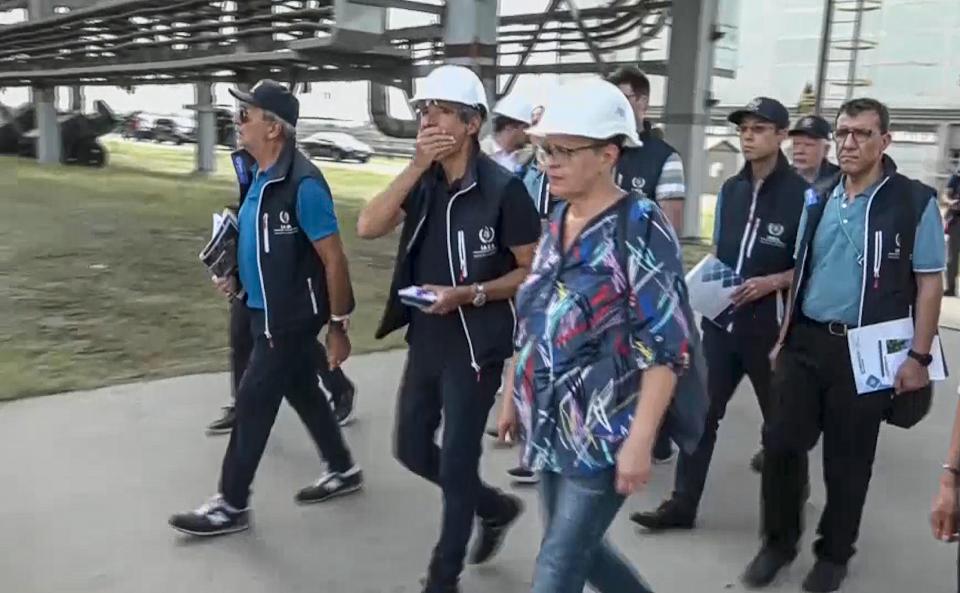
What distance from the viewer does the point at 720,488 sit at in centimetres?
503

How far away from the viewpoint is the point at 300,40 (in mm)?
13312

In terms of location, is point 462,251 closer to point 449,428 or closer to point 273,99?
point 449,428

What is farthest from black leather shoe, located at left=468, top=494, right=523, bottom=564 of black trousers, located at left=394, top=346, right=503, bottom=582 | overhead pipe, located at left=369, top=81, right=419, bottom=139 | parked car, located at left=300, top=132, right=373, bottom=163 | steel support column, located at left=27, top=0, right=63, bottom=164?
parked car, located at left=300, top=132, right=373, bottom=163

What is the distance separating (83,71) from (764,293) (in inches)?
764

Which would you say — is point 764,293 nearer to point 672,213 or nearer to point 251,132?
point 672,213

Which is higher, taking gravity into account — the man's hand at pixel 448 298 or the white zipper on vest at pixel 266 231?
the white zipper on vest at pixel 266 231

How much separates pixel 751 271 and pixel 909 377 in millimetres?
912

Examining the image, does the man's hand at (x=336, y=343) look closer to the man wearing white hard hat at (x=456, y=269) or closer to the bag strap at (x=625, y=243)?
the man wearing white hard hat at (x=456, y=269)

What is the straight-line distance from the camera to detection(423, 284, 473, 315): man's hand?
338 centimetres

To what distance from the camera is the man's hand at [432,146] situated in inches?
133

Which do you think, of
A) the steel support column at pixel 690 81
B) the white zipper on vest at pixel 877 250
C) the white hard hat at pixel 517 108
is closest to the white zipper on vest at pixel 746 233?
the white zipper on vest at pixel 877 250

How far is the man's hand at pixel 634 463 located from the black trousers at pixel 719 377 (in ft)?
6.03

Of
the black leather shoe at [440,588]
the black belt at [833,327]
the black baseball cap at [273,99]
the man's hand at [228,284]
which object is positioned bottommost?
the black leather shoe at [440,588]

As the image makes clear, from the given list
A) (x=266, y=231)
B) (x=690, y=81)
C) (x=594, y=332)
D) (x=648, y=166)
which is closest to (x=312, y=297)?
(x=266, y=231)
